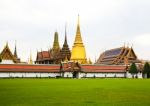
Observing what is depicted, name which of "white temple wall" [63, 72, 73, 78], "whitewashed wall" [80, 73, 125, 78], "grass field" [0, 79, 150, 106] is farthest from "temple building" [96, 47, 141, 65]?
"grass field" [0, 79, 150, 106]

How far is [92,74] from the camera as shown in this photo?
268ft

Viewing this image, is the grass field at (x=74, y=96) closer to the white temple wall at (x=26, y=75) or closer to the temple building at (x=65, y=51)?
the white temple wall at (x=26, y=75)

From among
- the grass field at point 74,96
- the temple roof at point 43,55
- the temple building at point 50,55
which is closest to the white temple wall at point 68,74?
the temple building at point 50,55

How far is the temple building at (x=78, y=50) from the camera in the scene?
90.2 metres

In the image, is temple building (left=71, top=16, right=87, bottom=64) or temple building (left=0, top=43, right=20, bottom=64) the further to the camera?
temple building (left=71, top=16, right=87, bottom=64)

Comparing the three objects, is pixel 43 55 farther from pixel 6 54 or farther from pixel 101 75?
pixel 101 75

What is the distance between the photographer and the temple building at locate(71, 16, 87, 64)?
90.2 meters

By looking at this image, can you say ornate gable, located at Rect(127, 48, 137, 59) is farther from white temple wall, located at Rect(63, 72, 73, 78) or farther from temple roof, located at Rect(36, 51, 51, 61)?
temple roof, located at Rect(36, 51, 51, 61)

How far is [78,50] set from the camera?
9150 cm

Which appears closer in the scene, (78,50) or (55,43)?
(78,50)

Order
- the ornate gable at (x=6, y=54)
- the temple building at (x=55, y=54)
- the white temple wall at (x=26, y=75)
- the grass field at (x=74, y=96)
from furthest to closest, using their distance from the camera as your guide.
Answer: the temple building at (x=55, y=54)
the ornate gable at (x=6, y=54)
the white temple wall at (x=26, y=75)
the grass field at (x=74, y=96)

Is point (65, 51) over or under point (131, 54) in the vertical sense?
over

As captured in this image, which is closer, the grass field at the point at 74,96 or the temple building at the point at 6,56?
the grass field at the point at 74,96

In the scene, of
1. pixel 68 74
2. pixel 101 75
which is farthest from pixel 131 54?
pixel 68 74
